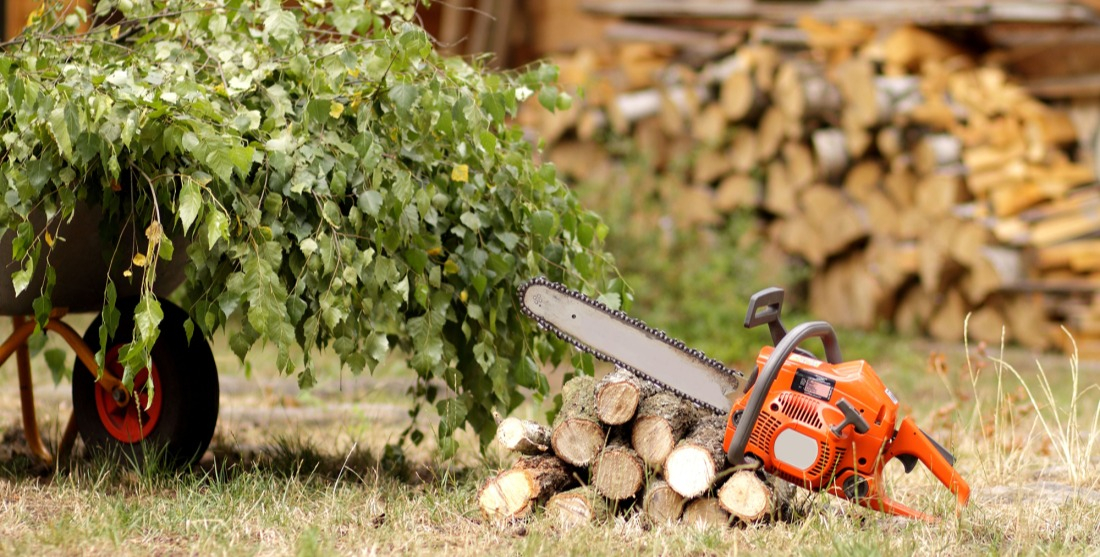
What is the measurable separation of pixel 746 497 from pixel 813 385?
29 centimetres

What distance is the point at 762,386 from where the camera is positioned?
7.90 ft

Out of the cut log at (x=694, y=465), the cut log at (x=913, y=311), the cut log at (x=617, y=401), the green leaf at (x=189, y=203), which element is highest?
the green leaf at (x=189, y=203)

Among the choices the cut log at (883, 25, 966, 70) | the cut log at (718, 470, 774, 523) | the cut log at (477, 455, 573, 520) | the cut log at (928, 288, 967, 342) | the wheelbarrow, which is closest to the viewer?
the cut log at (718, 470, 774, 523)

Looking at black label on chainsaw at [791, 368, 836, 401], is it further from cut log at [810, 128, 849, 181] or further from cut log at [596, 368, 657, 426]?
cut log at [810, 128, 849, 181]

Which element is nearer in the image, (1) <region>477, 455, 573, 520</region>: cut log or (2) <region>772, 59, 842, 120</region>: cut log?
(1) <region>477, 455, 573, 520</region>: cut log

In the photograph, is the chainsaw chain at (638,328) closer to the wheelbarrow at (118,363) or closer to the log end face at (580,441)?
the log end face at (580,441)

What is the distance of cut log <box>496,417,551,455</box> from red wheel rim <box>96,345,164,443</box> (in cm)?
84

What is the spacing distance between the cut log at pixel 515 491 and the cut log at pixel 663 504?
0.23 m

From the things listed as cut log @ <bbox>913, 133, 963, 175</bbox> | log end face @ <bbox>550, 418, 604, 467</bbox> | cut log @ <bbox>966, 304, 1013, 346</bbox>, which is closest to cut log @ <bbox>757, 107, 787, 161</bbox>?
cut log @ <bbox>913, 133, 963, 175</bbox>

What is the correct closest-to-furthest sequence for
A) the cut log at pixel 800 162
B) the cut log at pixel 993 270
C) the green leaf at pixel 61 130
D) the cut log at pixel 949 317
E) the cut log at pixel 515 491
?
the green leaf at pixel 61 130
the cut log at pixel 515 491
the cut log at pixel 993 270
the cut log at pixel 949 317
the cut log at pixel 800 162

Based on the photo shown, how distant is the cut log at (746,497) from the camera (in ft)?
8.23

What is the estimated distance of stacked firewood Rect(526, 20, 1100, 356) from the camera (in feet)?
20.4

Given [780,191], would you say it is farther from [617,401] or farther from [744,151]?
[617,401]

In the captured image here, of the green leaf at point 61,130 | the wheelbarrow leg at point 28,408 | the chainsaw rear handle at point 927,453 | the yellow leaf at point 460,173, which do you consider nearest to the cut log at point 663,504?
the chainsaw rear handle at point 927,453
